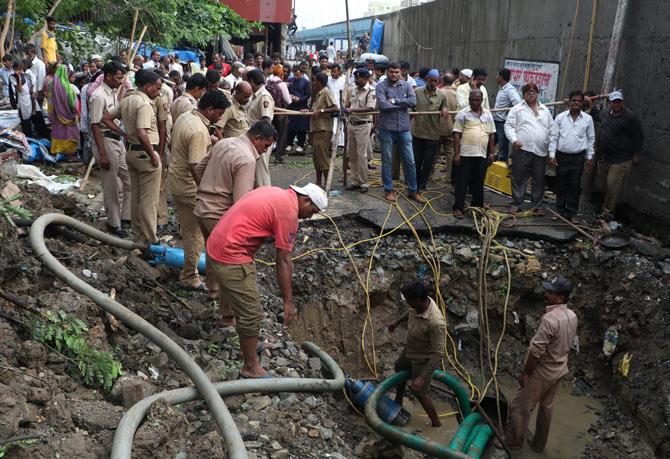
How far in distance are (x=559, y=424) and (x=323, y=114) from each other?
212 inches

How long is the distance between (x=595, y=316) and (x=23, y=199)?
22.5ft

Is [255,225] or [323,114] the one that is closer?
[255,225]

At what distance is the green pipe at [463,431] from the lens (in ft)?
18.4

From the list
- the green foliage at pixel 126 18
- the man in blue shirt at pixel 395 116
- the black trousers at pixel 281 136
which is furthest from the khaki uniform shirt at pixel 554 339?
the green foliage at pixel 126 18

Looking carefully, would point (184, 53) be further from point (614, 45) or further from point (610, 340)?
point (610, 340)

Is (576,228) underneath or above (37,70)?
underneath

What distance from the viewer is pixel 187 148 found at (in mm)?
5902

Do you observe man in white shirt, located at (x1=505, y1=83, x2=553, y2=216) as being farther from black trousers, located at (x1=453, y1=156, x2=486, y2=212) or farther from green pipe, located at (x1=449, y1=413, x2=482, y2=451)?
green pipe, located at (x1=449, y1=413, x2=482, y2=451)

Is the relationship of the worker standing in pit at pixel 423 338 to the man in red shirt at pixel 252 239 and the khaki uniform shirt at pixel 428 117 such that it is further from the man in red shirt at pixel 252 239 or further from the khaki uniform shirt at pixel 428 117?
the khaki uniform shirt at pixel 428 117

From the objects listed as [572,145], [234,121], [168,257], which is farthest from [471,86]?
[168,257]

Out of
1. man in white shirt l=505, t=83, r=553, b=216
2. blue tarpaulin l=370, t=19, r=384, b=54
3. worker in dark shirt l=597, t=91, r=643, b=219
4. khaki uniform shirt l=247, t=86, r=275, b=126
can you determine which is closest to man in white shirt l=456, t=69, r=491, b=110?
man in white shirt l=505, t=83, r=553, b=216

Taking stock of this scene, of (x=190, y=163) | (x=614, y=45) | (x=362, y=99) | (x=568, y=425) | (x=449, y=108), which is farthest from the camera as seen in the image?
(x=449, y=108)

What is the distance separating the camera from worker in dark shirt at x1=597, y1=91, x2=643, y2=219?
26.2ft

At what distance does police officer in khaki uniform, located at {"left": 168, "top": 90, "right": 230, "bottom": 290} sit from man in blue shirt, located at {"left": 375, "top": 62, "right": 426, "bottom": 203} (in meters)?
3.21
